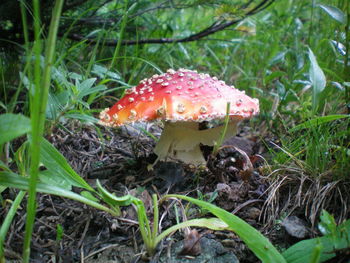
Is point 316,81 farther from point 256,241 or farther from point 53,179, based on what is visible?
point 53,179

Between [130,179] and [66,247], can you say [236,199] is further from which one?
[66,247]

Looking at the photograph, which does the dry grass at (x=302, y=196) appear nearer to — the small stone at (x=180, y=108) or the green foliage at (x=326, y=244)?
the green foliage at (x=326, y=244)

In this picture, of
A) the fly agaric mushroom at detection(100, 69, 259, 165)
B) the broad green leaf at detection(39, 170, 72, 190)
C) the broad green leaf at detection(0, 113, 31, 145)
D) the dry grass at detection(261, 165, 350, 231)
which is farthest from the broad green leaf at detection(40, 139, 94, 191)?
the dry grass at detection(261, 165, 350, 231)

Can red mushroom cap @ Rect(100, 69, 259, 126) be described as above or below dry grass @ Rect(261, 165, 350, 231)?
above

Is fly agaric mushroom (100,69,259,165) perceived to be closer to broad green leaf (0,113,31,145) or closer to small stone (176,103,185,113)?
small stone (176,103,185,113)

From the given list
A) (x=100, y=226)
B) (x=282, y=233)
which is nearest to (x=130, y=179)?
(x=100, y=226)
